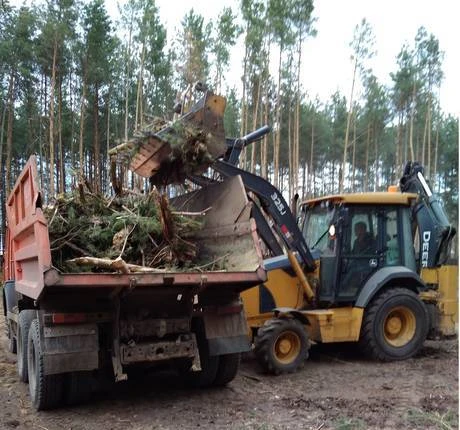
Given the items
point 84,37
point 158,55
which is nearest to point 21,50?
point 84,37

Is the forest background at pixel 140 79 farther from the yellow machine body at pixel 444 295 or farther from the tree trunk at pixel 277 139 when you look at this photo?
the yellow machine body at pixel 444 295

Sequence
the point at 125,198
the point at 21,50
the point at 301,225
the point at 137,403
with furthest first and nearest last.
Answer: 1. the point at 21,50
2. the point at 301,225
3. the point at 125,198
4. the point at 137,403

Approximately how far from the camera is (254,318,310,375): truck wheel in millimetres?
5957

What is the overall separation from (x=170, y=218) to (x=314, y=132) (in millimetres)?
26714

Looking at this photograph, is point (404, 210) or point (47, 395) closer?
point (47, 395)

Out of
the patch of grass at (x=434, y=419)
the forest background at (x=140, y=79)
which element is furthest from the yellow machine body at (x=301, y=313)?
the forest background at (x=140, y=79)

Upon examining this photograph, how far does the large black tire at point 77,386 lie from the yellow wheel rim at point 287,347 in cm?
227

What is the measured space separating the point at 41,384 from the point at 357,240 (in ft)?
13.9

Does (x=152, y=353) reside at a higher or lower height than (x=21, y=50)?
lower

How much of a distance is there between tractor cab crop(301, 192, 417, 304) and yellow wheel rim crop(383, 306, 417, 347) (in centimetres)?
→ 59

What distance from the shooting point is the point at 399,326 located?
6.95 m

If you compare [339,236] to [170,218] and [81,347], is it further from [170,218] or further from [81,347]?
[81,347]

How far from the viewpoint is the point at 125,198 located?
235 inches

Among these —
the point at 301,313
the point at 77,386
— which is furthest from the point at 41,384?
the point at 301,313
